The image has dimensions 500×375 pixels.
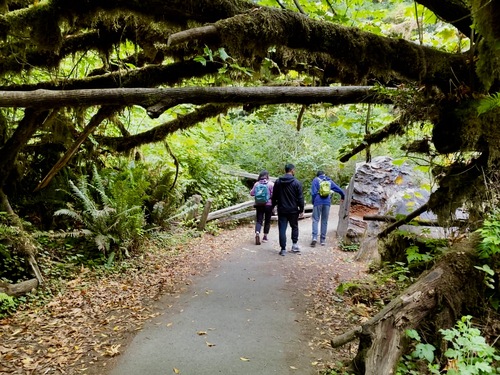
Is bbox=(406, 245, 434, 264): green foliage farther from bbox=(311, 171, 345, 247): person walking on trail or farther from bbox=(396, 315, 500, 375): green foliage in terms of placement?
bbox=(311, 171, 345, 247): person walking on trail

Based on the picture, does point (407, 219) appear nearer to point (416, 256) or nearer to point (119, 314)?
point (416, 256)

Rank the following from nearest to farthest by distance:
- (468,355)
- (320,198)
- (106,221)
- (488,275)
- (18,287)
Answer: (468,355) → (488,275) → (18,287) → (106,221) → (320,198)

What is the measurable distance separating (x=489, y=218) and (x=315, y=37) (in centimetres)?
267

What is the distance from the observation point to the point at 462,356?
2953mm

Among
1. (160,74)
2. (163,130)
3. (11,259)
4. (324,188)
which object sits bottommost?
(11,259)

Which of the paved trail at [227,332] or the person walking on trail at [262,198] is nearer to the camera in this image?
the paved trail at [227,332]

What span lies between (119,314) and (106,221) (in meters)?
2.75

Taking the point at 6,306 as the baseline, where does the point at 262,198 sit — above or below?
above

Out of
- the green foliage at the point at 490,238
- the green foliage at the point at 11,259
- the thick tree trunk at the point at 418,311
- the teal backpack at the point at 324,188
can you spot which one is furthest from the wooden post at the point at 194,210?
the green foliage at the point at 490,238

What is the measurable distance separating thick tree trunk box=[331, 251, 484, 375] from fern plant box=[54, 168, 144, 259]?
548cm

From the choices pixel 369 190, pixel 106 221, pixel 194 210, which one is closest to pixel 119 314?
pixel 106 221

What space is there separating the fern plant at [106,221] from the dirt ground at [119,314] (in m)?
0.58

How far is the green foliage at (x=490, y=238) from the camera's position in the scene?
332cm

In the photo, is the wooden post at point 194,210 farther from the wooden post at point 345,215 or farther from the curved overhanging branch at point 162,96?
the curved overhanging branch at point 162,96
